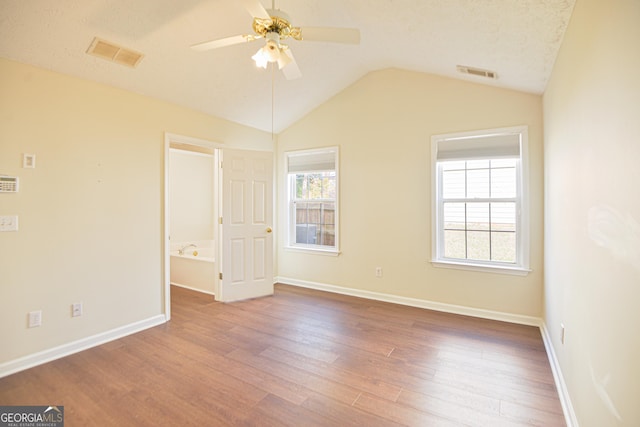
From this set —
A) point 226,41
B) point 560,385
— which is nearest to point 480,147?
point 560,385

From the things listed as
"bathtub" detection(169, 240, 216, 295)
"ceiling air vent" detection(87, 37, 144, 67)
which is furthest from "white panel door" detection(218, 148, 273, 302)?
"ceiling air vent" detection(87, 37, 144, 67)

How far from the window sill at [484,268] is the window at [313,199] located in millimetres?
1499

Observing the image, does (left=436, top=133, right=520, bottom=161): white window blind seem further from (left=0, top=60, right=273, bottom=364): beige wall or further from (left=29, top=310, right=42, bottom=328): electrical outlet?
(left=29, top=310, right=42, bottom=328): electrical outlet

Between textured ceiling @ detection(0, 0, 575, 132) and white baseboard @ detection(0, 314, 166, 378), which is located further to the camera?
white baseboard @ detection(0, 314, 166, 378)

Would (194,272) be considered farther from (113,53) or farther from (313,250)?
(113,53)

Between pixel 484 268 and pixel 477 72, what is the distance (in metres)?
2.14

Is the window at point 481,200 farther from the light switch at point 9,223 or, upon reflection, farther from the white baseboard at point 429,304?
the light switch at point 9,223

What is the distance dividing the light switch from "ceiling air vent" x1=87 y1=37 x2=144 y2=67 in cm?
147

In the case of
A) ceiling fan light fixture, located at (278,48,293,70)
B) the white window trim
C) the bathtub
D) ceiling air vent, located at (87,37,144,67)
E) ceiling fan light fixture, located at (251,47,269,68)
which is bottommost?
the bathtub

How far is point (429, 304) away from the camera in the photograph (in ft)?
12.1

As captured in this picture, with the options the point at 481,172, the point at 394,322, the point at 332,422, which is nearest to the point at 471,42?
the point at 481,172

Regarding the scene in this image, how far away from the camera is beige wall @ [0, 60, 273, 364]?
232 cm

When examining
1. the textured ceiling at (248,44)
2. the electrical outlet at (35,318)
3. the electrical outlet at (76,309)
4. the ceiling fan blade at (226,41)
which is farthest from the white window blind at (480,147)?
the electrical outlet at (35,318)

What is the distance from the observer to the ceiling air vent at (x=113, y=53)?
2383mm
